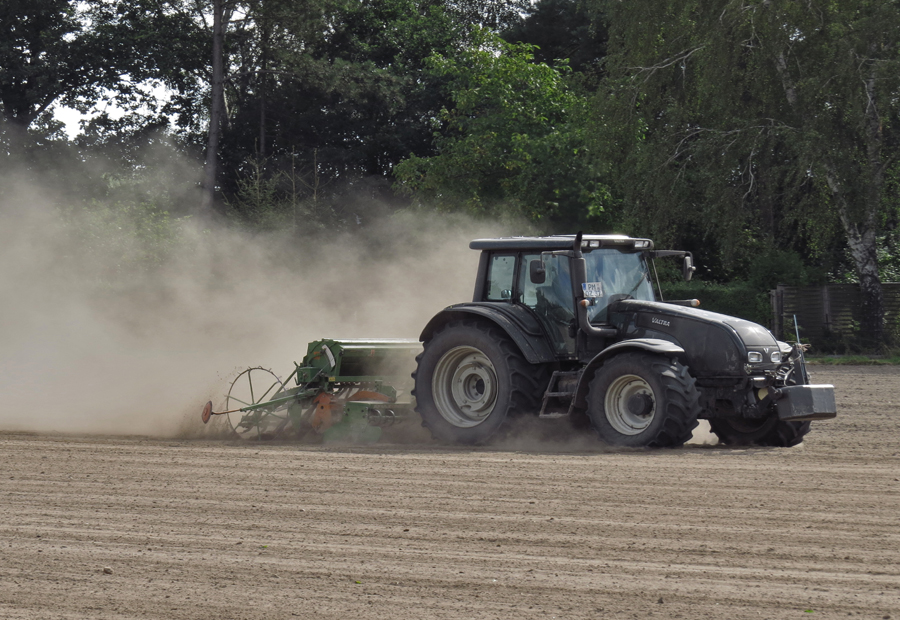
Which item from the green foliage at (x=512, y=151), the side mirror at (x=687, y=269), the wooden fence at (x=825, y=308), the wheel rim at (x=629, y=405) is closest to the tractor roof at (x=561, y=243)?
the side mirror at (x=687, y=269)

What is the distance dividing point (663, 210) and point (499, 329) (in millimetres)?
14530

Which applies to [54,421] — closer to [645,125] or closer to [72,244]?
[72,244]

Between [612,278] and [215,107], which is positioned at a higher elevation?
[215,107]

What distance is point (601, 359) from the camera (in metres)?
9.12

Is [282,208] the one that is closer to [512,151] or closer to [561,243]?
[512,151]

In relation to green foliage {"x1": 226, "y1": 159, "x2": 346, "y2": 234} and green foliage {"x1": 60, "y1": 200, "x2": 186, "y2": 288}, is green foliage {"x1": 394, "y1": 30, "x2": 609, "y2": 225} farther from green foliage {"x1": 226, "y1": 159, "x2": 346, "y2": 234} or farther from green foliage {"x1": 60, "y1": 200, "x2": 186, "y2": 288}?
green foliage {"x1": 60, "y1": 200, "x2": 186, "y2": 288}

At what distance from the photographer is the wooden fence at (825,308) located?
77.6ft

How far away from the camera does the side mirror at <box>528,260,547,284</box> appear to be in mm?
9125

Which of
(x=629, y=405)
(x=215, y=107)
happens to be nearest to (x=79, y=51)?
(x=215, y=107)

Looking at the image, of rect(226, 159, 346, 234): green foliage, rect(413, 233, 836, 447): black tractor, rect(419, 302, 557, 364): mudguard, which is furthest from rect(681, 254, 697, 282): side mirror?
rect(226, 159, 346, 234): green foliage

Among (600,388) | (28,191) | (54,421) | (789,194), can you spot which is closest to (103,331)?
(54,421)

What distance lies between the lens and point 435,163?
27812 mm

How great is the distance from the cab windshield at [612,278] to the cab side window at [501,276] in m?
0.82

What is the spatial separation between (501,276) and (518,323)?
71 cm
